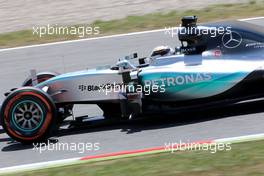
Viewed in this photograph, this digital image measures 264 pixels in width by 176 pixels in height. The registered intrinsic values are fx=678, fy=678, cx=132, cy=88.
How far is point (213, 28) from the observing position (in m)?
9.45

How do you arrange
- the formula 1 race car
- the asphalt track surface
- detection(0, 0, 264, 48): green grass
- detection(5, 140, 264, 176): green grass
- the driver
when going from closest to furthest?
detection(5, 140, 264, 176): green grass → the asphalt track surface → the formula 1 race car → the driver → detection(0, 0, 264, 48): green grass

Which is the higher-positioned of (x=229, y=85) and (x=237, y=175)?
(x=229, y=85)

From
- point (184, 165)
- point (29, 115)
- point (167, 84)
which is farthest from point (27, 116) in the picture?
point (184, 165)

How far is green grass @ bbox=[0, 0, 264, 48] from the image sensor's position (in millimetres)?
15617

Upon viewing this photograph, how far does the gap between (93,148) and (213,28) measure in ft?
7.89

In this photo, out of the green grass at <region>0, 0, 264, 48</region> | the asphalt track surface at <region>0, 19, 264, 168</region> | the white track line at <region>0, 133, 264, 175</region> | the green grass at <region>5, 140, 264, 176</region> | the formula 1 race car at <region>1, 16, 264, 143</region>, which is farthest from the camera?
the green grass at <region>0, 0, 264, 48</region>

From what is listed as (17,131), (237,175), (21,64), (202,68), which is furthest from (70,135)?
(21,64)

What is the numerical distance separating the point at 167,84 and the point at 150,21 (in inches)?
277

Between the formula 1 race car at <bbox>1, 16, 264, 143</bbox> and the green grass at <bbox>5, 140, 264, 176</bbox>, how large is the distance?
1.49 metres

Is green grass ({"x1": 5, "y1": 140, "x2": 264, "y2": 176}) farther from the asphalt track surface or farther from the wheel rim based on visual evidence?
the wheel rim

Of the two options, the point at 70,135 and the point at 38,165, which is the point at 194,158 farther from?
the point at 70,135

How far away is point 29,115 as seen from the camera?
9195 mm

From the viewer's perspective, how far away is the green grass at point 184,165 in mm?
6719

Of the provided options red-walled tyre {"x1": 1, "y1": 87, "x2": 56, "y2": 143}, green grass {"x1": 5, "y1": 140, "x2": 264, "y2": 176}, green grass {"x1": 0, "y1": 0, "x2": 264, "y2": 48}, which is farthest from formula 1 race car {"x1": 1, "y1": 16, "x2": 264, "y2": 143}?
green grass {"x1": 0, "y1": 0, "x2": 264, "y2": 48}
